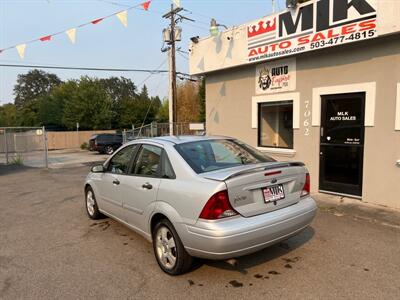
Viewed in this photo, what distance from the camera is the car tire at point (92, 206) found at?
18.8ft

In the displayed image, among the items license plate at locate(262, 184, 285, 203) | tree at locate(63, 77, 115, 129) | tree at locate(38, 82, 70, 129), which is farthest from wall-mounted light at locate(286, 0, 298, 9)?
tree at locate(38, 82, 70, 129)

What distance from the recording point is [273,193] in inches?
139

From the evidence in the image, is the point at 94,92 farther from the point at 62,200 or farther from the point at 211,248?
the point at 211,248

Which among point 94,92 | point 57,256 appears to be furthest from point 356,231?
point 94,92

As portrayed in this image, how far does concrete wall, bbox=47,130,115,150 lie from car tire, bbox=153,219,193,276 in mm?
34117

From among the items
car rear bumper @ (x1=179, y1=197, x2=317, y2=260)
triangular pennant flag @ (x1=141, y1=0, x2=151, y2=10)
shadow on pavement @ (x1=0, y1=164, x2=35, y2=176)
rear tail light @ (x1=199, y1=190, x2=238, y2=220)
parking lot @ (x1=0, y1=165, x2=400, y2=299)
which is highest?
→ triangular pennant flag @ (x1=141, y1=0, x2=151, y2=10)

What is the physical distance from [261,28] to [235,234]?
6348mm

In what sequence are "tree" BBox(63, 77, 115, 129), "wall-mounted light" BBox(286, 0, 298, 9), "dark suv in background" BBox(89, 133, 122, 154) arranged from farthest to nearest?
"tree" BBox(63, 77, 115, 129), "dark suv in background" BBox(89, 133, 122, 154), "wall-mounted light" BBox(286, 0, 298, 9)

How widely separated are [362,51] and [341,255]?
430 cm

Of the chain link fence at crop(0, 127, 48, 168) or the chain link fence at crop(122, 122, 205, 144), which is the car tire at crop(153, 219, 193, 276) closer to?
the chain link fence at crop(122, 122, 205, 144)

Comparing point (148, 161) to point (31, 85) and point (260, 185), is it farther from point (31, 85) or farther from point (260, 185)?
point (31, 85)

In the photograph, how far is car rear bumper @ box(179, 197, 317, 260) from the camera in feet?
10.2

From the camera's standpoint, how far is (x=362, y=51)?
644cm

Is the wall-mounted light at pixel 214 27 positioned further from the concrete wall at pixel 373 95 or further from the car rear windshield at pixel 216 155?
the car rear windshield at pixel 216 155
